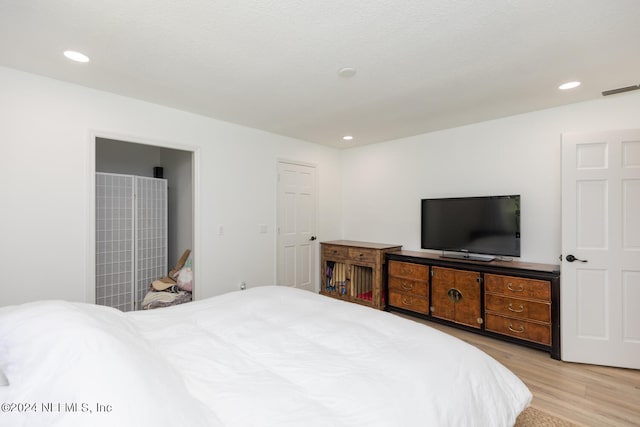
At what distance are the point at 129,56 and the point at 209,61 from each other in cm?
55

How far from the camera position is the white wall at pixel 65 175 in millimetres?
2254

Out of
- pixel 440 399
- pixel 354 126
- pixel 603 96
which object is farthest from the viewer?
pixel 354 126

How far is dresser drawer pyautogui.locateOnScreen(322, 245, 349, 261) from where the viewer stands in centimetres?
429

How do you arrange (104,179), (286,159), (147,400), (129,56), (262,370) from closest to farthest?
(147,400)
(262,370)
(129,56)
(104,179)
(286,159)

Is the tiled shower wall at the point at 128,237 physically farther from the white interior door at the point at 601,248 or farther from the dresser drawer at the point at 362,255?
the white interior door at the point at 601,248

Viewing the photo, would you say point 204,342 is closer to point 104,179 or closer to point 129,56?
point 129,56

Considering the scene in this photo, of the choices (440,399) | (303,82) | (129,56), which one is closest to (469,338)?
(440,399)

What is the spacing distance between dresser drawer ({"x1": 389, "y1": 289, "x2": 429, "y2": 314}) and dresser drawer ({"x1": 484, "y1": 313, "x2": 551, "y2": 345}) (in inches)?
27.1

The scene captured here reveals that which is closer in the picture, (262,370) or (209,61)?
(262,370)

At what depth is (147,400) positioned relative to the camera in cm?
78

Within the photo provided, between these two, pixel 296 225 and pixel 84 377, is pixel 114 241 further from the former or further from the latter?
pixel 84 377

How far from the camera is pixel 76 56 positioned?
206 cm

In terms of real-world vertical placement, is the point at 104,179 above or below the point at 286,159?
below

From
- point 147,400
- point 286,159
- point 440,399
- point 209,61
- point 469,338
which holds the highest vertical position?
point 209,61
